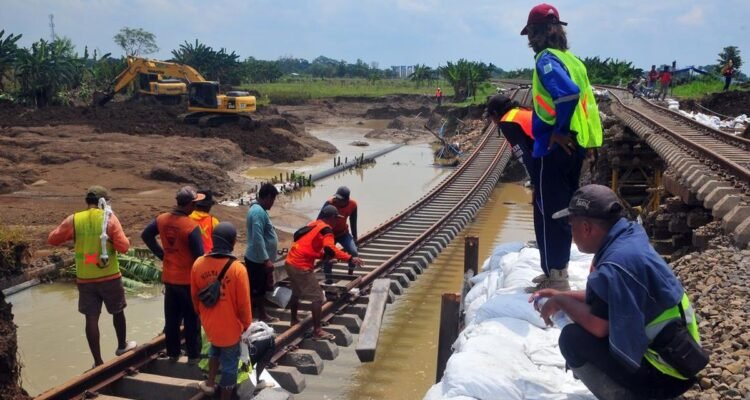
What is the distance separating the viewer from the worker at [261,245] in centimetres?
587

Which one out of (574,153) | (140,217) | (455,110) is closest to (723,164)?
(574,153)

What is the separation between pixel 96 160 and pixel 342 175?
8.53 m

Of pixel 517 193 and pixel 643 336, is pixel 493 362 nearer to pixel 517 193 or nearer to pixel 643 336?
pixel 643 336

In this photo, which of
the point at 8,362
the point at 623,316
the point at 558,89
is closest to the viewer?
the point at 623,316

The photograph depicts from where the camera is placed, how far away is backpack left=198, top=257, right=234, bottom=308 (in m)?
4.22

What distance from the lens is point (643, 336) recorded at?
261 centimetres

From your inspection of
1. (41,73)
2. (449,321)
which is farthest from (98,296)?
(41,73)

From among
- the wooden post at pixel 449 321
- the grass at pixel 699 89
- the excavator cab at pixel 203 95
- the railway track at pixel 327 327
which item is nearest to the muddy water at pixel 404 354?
the railway track at pixel 327 327

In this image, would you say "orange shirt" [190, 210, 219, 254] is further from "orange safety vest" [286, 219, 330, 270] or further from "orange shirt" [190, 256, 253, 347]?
"orange shirt" [190, 256, 253, 347]

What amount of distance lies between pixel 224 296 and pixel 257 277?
197 cm

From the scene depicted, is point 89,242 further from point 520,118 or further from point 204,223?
point 520,118

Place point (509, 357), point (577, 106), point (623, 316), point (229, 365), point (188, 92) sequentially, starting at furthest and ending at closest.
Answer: point (188, 92) → point (229, 365) → point (577, 106) → point (509, 357) → point (623, 316)

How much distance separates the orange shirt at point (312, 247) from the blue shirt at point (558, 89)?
8.13ft

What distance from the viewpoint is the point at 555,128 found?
13.3ft
